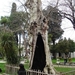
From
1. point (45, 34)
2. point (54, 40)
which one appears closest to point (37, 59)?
point (45, 34)

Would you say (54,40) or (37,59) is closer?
(37,59)

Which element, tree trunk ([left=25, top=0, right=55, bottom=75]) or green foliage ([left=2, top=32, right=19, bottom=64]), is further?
green foliage ([left=2, top=32, right=19, bottom=64])

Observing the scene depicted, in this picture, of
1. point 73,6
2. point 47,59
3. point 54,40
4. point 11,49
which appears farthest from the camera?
point 54,40

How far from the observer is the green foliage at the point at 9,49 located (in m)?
20.6

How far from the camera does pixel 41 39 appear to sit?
17.4 meters

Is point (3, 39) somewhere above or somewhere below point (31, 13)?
below

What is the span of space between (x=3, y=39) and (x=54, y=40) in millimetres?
45246

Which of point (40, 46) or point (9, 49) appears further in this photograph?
point (9, 49)

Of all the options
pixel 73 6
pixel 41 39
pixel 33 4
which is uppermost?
pixel 73 6

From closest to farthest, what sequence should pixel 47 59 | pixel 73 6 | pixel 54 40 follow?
pixel 47 59 → pixel 73 6 → pixel 54 40

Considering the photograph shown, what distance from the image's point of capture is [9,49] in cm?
2080

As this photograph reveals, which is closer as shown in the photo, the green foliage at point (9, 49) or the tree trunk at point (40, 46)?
the tree trunk at point (40, 46)

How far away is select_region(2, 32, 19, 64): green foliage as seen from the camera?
20625mm

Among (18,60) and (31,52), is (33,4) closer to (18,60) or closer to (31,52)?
(31,52)
